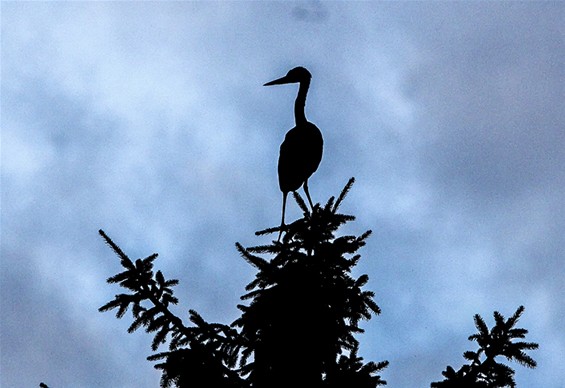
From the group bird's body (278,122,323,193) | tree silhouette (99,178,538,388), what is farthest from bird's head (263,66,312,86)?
tree silhouette (99,178,538,388)

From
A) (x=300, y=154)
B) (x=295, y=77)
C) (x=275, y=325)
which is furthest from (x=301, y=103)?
(x=275, y=325)

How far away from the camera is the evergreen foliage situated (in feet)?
13.2

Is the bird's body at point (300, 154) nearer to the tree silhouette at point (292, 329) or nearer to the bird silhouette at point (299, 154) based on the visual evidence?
the bird silhouette at point (299, 154)

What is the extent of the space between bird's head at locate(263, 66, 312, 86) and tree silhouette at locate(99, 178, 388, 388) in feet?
12.1

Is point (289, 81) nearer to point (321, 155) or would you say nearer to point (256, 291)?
point (321, 155)

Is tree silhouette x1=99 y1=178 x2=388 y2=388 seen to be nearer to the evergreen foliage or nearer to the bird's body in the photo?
the evergreen foliage

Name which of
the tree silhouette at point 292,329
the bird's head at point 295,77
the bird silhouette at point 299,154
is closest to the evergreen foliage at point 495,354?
the tree silhouette at point 292,329

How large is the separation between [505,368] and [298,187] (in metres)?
3.96

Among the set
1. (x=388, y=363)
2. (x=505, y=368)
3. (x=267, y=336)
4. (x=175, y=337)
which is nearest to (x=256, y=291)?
(x=267, y=336)

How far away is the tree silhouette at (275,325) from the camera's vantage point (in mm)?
4173

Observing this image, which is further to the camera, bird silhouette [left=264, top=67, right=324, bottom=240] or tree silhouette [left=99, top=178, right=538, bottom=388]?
bird silhouette [left=264, top=67, right=324, bottom=240]

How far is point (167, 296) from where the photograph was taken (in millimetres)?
4379

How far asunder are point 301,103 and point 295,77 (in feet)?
1.50

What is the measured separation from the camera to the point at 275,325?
4.47m
